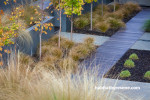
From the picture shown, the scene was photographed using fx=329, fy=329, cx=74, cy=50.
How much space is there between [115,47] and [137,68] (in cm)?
198

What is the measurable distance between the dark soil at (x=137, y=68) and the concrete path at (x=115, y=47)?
133 millimetres

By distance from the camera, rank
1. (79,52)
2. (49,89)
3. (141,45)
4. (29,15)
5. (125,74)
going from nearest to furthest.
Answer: (49,89) → (125,74) → (79,52) → (29,15) → (141,45)

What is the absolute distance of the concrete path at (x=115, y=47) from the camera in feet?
27.1

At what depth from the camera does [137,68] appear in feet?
26.2

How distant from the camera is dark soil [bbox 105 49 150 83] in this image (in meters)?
7.38

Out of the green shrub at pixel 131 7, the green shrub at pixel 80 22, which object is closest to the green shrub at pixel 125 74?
the green shrub at pixel 80 22

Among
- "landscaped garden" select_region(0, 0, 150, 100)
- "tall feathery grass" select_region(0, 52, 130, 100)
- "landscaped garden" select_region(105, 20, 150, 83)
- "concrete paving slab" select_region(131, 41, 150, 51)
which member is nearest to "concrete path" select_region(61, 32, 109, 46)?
"landscaped garden" select_region(0, 0, 150, 100)

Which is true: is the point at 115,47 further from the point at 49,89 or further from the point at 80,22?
the point at 49,89

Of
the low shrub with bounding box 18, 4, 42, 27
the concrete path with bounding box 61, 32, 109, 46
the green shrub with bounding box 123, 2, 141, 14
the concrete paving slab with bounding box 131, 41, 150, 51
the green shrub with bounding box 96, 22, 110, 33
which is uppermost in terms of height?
the low shrub with bounding box 18, 4, 42, 27

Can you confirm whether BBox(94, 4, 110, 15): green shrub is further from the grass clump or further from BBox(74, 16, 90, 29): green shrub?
the grass clump

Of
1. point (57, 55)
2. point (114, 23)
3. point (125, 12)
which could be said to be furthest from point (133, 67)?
point (125, 12)

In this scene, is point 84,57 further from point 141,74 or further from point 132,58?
point 141,74

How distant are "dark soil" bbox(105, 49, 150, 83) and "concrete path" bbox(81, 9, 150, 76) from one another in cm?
13

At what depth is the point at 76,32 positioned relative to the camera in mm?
11398
